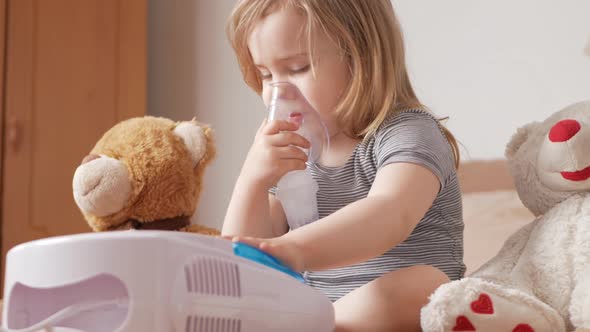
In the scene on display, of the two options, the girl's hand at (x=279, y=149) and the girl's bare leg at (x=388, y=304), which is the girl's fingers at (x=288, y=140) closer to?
the girl's hand at (x=279, y=149)

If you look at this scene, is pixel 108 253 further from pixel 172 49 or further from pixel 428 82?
pixel 172 49

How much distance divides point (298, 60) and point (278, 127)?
14 cm

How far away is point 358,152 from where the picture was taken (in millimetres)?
1093

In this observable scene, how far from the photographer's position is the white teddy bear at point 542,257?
30.4 inches

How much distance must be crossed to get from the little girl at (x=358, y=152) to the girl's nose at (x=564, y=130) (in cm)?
13

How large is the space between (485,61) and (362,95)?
66 centimetres

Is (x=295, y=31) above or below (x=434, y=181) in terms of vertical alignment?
above

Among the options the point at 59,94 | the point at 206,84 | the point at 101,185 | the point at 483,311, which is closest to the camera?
the point at 483,311

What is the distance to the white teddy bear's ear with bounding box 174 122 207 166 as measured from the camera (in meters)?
1.41

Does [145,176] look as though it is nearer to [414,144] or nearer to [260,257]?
[414,144]

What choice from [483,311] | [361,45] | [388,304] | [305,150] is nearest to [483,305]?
[483,311]

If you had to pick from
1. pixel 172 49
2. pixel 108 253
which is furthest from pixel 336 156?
pixel 172 49

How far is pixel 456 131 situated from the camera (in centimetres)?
168

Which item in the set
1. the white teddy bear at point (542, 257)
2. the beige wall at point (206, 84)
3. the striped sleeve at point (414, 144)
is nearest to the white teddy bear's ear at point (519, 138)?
the white teddy bear at point (542, 257)
